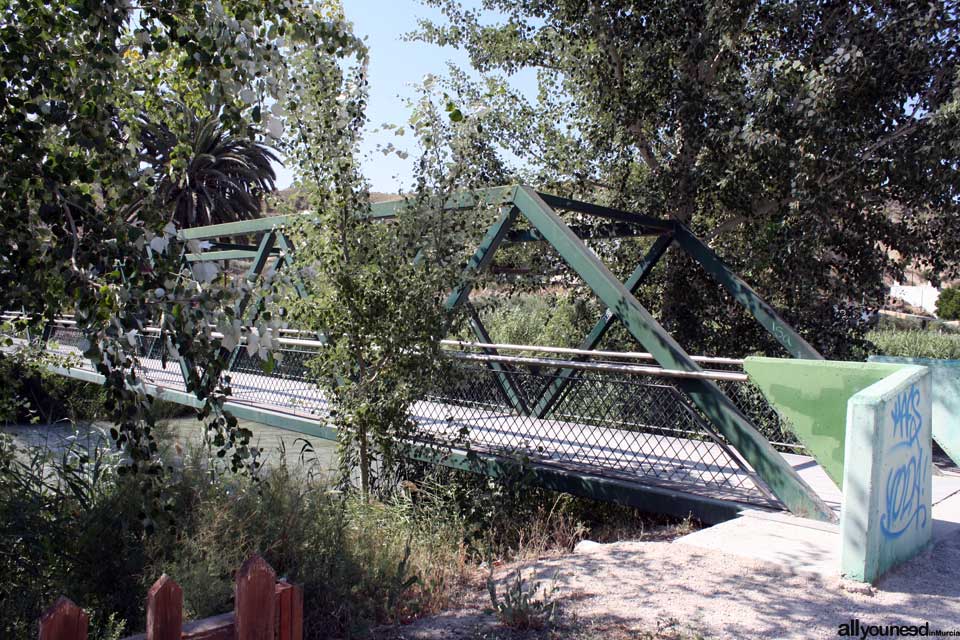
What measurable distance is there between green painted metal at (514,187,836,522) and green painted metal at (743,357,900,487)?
652 millimetres

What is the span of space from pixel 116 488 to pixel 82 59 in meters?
2.36

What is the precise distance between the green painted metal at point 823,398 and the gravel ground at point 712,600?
74 centimetres

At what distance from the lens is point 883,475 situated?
3.82 meters

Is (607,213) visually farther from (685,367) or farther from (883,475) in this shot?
(883,475)

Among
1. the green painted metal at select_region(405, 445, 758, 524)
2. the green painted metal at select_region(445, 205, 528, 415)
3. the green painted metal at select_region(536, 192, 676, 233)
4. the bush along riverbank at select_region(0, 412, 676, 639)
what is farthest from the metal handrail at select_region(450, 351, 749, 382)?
the bush along riverbank at select_region(0, 412, 676, 639)

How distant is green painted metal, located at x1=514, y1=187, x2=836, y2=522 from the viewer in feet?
16.9

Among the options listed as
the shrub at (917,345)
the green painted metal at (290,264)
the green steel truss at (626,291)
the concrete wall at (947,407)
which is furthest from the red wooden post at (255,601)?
the shrub at (917,345)

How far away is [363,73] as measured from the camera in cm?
609

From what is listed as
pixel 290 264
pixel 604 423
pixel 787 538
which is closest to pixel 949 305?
pixel 604 423

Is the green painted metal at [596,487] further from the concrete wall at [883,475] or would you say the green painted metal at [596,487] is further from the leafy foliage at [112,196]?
the leafy foliage at [112,196]

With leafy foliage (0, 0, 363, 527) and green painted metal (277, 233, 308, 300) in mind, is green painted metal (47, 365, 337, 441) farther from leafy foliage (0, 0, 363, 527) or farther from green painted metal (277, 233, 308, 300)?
leafy foliage (0, 0, 363, 527)

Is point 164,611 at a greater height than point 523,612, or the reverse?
point 164,611

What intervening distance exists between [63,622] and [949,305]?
129ft

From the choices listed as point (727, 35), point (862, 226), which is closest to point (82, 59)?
point (727, 35)
